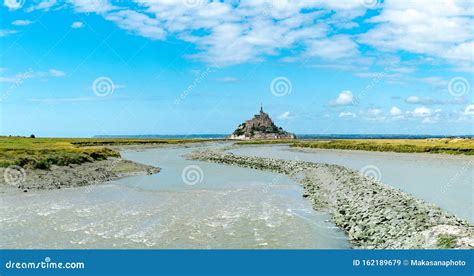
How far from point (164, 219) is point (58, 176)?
1800 centimetres

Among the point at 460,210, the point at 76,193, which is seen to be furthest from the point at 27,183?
the point at 460,210

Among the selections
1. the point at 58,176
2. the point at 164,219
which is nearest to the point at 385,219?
the point at 164,219

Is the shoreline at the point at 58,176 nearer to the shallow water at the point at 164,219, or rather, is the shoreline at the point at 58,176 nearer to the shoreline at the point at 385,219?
the shallow water at the point at 164,219

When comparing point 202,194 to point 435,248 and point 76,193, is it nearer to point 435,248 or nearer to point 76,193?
point 76,193

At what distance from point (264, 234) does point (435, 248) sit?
7.43 m

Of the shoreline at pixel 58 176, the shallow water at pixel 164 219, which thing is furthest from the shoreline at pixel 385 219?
the shoreline at pixel 58 176

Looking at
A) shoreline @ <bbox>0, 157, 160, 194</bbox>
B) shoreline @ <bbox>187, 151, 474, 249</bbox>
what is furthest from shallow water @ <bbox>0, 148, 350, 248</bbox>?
shoreline @ <bbox>0, 157, 160, 194</bbox>

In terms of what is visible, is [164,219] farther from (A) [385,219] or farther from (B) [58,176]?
(B) [58,176]

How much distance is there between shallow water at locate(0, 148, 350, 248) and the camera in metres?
18.6

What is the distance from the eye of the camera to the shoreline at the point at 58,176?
107 feet

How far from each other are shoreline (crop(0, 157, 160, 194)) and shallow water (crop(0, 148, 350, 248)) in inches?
74.9

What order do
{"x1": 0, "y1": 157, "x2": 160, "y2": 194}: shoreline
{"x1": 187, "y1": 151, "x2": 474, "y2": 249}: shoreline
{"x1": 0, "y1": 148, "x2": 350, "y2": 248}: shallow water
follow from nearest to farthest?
{"x1": 187, "y1": 151, "x2": 474, "y2": 249}: shoreline < {"x1": 0, "y1": 148, "x2": 350, "y2": 248}: shallow water < {"x1": 0, "y1": 157, "x2": 160, "y2": 194}: shoreline

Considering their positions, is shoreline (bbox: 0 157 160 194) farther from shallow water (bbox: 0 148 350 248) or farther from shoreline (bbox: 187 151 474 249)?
shoreline (bbox: 187 151 474 249)

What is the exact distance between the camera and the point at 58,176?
37000 mm
